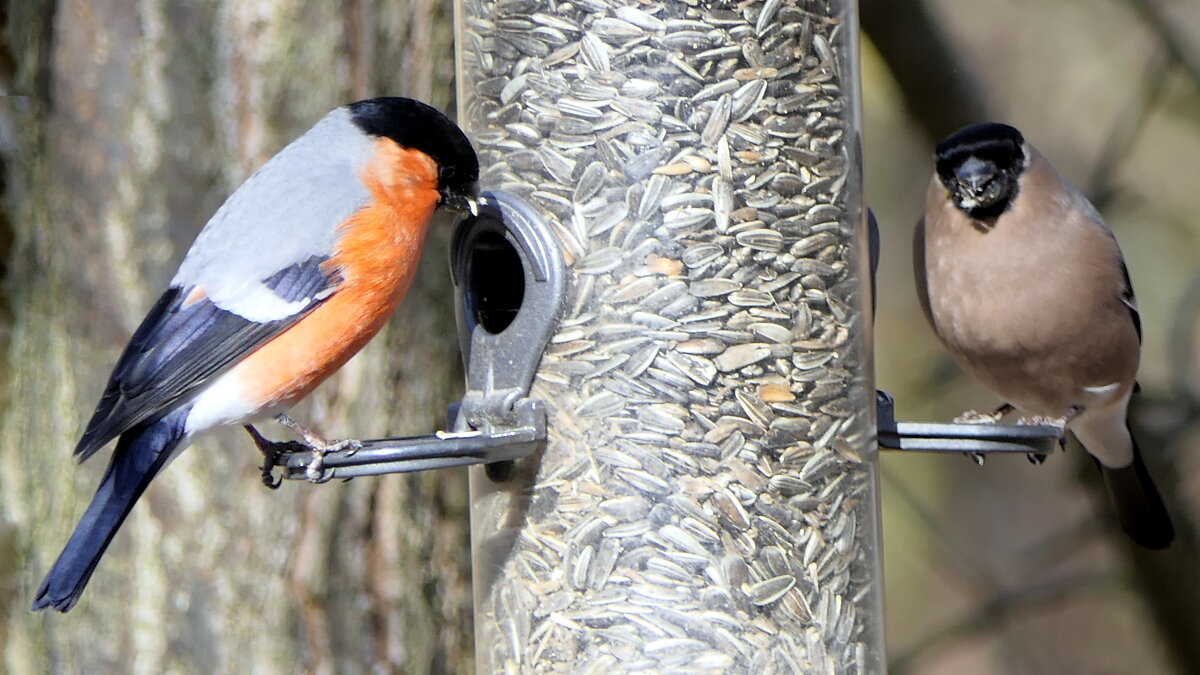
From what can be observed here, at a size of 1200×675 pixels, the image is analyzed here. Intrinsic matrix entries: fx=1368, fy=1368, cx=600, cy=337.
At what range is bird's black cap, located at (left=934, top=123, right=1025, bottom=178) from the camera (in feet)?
13.1

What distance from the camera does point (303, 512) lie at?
382 centimetres

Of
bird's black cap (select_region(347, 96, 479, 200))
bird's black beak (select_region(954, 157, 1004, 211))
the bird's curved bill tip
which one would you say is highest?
bird's black cap (select_region(347, 96, 479, 200))

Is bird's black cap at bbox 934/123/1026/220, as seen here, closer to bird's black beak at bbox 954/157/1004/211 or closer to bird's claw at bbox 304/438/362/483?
bird's black beak at bbox 954/157/1004/211

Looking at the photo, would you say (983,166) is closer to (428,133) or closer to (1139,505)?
(1139,505)

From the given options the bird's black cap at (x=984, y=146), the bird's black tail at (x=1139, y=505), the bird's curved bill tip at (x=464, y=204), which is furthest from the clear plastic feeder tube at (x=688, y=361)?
the bird's black tail at (x=1139, y=505)

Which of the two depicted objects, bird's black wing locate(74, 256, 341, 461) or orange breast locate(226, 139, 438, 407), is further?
orange breast locate(226, 139, 438, 407)

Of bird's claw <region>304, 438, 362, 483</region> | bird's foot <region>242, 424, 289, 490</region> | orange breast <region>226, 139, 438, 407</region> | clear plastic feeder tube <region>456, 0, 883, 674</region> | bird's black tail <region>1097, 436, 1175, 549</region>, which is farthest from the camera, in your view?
bird's black tail <region>1097, 436, 1175, 549</region>

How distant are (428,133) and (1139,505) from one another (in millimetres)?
2909

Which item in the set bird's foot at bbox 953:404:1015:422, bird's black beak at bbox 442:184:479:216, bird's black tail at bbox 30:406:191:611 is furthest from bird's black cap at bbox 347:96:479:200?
bird's foot at bbox 953:404:1015:422

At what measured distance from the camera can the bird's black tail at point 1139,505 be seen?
462cm

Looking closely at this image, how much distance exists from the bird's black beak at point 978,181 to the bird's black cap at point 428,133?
1.62m

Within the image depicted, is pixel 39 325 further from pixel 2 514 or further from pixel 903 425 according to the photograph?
pixel 903 425

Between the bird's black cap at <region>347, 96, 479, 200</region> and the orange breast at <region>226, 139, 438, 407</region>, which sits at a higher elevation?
the bird's black cap at <region>347, 96, 479, 200</region>

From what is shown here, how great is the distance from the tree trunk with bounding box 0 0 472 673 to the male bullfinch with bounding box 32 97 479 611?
528 millimetres
